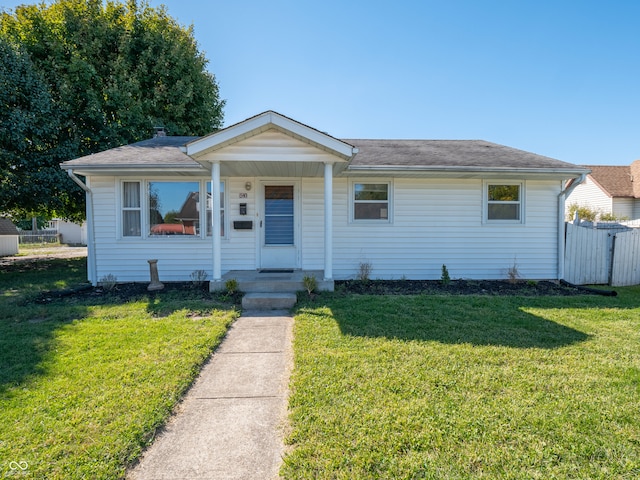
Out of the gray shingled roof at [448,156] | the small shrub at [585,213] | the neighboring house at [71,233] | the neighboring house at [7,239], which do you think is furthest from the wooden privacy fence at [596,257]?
the neighboring house at [71,233]

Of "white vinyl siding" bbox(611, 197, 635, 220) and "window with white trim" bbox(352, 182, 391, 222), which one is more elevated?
"white vinyl siding" bbox(611, 197, 635, 220)

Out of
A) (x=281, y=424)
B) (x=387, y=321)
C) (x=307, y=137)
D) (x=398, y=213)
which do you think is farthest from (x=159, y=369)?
(x=398, y=213)

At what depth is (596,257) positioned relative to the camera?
27.7 ft

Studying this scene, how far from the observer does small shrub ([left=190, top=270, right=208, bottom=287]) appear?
7750 mm

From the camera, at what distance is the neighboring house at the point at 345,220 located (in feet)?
26.5

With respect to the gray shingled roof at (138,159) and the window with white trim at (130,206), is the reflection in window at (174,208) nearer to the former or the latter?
the window with white trim at (130,206)

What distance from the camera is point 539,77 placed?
1152cm

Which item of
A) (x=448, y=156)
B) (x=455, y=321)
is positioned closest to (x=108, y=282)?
(x=455, y=321)

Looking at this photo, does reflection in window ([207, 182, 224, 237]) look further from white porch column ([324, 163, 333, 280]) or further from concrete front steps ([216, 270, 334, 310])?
white porch column ([324, 163, 333, 280])

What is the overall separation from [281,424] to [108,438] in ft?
4.02

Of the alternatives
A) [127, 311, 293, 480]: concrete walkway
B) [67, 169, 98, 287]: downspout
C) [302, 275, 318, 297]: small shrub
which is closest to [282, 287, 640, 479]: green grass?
[127, 311, 293, 480]: concrete walkway

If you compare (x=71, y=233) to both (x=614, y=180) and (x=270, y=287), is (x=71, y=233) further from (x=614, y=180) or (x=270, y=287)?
(x=614, y=180)

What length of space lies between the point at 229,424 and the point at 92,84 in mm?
14930

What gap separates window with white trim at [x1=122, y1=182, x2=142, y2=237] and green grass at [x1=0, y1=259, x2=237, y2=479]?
102 inches
